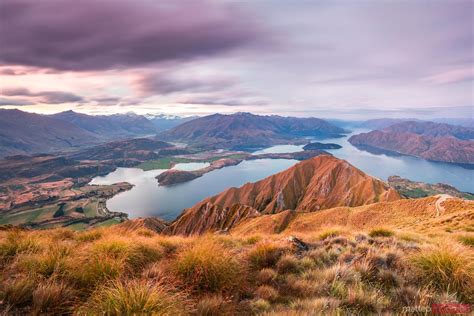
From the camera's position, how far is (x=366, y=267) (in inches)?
244

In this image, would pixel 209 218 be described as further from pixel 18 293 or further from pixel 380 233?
pixel 18 293

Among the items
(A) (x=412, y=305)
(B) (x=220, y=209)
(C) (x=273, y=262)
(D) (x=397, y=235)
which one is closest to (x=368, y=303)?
(A) (x=412, y=305)

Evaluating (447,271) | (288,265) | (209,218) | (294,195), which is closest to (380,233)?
(447,271)

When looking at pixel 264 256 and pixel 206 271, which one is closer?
pixel 206 271

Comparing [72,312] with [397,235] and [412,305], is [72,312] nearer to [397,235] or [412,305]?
[412,305]

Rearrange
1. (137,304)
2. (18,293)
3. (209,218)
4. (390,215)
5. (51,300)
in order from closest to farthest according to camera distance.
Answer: (137,304) < (51,300) < (18,293) < (390,215) < (209,218)

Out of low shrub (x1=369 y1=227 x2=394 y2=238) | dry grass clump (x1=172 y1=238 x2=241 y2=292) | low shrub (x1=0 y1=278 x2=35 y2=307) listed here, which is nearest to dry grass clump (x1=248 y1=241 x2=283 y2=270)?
dry grass clump (x1=172 y1=238 x2=241 y2=292)

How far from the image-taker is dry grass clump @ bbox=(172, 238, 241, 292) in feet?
17.2

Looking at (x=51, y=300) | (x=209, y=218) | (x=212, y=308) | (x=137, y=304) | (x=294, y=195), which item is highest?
(x=137, y=304)

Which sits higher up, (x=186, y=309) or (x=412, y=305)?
(x=186, y=309)

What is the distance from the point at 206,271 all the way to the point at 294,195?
512 feet

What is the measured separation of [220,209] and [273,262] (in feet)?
370

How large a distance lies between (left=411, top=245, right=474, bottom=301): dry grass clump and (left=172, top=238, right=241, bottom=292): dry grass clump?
444cm

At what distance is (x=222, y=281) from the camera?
17.4 ft
